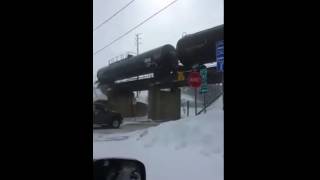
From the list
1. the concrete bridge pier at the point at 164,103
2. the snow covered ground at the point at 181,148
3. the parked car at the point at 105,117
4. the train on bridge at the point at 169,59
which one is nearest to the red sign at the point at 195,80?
the train on bridge at the point at 169,59

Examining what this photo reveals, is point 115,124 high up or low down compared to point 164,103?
down

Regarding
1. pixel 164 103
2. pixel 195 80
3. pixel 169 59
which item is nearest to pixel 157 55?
pixel 169 59

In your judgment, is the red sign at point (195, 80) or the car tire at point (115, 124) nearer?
the red sign at point (195, 80)

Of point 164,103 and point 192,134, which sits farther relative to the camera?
point 164,103

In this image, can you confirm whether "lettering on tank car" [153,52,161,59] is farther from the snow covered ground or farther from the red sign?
the snow covered ground

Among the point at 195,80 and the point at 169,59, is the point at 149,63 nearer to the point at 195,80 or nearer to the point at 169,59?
the point at 169,59

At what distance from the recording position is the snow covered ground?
10.1 feet

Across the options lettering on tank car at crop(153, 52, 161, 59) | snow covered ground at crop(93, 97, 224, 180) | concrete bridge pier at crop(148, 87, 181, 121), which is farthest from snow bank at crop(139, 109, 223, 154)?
concrete bridge pier at crop(148, 87, 181, 121)

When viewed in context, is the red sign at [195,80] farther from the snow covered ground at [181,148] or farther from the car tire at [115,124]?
the car tire at [115,124]

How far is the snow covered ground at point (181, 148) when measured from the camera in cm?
309

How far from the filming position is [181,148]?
471 cm
